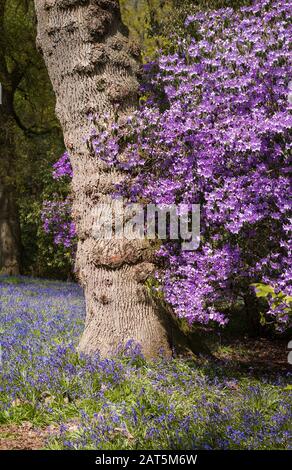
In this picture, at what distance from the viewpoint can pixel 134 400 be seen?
5109 millimetres

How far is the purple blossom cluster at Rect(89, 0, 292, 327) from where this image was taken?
5.39 meters

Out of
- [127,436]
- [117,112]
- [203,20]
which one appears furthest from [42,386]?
[203,20]

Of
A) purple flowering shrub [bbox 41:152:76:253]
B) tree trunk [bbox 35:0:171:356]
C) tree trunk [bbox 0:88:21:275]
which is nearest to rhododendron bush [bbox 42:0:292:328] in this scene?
tree trunk [bbox 35:0:171:356]

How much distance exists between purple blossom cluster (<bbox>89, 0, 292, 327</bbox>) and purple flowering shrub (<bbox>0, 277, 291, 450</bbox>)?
27.1 inches

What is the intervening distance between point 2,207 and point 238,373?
12784 millimetres

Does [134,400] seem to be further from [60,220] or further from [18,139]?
[18,139]

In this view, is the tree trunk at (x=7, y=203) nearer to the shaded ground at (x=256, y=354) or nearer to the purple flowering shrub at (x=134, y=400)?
the shaded ground at (x=256, y=354)

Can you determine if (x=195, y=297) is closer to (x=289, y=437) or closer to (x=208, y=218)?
(x=208, y=218)

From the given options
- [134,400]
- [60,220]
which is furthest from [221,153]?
[60,220]

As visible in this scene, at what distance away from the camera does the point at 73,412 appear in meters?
5.07

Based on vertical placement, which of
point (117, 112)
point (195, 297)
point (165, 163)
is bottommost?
point (195, 297)

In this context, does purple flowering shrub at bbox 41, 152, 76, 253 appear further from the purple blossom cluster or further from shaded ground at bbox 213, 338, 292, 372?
the purple blossom cluster

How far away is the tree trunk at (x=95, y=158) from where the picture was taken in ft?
20.9

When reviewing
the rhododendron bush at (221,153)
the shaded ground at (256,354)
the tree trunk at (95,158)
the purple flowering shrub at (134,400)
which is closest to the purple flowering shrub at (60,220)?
the shaded ground at (256,354)
